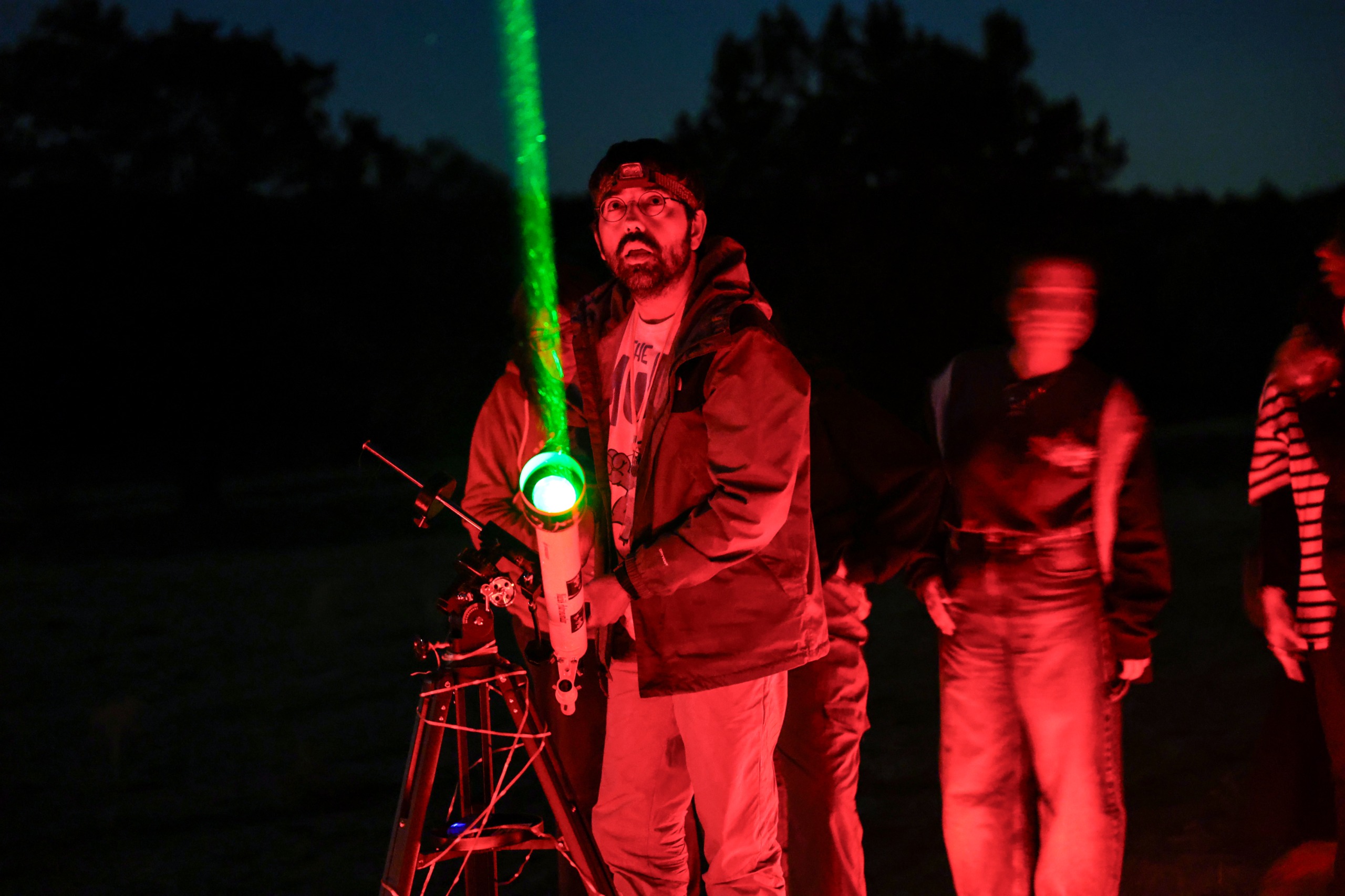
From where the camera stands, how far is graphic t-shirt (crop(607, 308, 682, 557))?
109 inches

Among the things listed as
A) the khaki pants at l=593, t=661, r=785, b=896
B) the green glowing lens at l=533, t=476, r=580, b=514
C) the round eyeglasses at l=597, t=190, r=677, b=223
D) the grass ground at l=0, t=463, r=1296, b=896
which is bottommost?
the grass ground at l=0, t=463, r=1296, b=896

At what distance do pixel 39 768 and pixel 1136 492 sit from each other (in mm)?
4680

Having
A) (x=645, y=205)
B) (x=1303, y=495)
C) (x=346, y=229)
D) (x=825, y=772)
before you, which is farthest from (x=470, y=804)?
(x=346, y=229)

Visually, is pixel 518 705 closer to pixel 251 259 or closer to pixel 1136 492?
pixel 1136 492

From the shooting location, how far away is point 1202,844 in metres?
4.10

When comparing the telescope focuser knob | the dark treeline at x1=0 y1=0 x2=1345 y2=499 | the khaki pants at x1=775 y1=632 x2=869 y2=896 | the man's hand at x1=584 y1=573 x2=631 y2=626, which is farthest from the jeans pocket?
the dark treeline at x1=0 y1=0 x2=1345 y2=499

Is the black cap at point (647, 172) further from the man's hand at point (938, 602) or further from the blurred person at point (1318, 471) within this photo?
the blurred person at point (1318, 471)

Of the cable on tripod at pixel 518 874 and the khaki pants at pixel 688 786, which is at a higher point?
the khaki pants at pixel 688 786

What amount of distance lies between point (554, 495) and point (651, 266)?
0.61m

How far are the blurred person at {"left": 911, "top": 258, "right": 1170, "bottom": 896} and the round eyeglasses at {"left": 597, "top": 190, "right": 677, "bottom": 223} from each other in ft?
3.39

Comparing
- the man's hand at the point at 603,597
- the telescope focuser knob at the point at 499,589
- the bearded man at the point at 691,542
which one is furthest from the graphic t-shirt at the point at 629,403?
the telescope focuser knob at the point at 499,589

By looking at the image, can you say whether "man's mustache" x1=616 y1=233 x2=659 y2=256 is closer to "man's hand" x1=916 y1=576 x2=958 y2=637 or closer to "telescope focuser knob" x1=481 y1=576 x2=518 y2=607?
"telescope focuser knob" x1=481 y1=576 x2=518 y2=607

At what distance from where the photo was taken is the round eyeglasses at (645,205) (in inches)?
104

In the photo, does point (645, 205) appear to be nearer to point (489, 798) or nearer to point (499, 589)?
point (499, 589)
